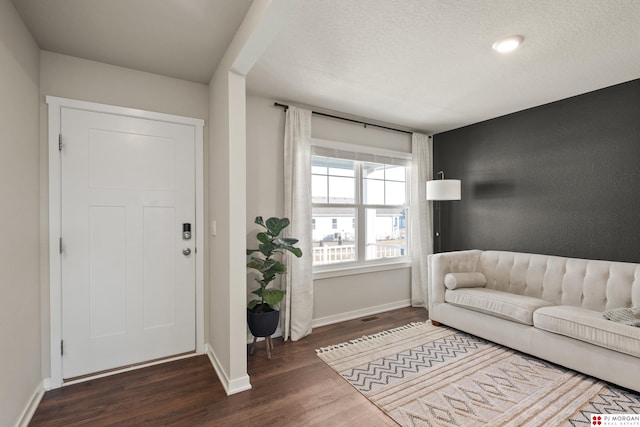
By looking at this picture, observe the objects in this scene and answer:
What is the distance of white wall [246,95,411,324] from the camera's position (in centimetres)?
299

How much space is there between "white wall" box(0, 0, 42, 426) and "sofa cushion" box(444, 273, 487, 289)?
3.54 metres

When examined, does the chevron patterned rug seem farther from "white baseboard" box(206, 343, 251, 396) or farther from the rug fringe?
"white baseboard" box(206, 343, 251, 396)

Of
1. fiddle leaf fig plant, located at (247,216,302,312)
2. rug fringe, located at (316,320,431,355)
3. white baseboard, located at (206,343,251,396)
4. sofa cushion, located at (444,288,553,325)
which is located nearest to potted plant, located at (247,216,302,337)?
fiddle leaf fig plant, located at (247,216,302,312)

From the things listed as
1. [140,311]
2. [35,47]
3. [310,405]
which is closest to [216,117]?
[35,47]

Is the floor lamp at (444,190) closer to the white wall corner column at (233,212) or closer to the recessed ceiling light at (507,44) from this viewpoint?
the recessed ceiling light at (507,44)

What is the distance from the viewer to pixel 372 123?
3777 mm

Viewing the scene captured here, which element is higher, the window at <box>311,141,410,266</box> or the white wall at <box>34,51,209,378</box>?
the white wall at <box>34,51,209,378</box>

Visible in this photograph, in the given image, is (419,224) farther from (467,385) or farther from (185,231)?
(185,231)

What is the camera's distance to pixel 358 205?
370 cm

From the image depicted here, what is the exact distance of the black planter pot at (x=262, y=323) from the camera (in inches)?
99.5

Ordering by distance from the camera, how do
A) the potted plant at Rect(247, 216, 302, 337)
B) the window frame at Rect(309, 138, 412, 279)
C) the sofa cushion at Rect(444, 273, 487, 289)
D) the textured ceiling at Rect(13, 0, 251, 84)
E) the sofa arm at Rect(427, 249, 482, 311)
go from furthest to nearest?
1. the window frame at Rect(309, 138, 412, 279)
2. the sofa arm at Rect(427, 249, 482, 311)
3. the sofa cushion at Rect(444, 273, 487, 289)
4. the potted plant at Rect(247, 216, 302, 337)
5. the textured ceiling at Rect(13, 0, 251, 84)

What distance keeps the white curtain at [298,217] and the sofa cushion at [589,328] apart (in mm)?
2114

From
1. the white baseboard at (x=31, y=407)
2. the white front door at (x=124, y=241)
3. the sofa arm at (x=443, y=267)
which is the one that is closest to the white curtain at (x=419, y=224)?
the sofa arm at (x=443, y=267)

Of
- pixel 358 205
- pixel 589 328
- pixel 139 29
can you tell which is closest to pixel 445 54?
pixel 358 205
